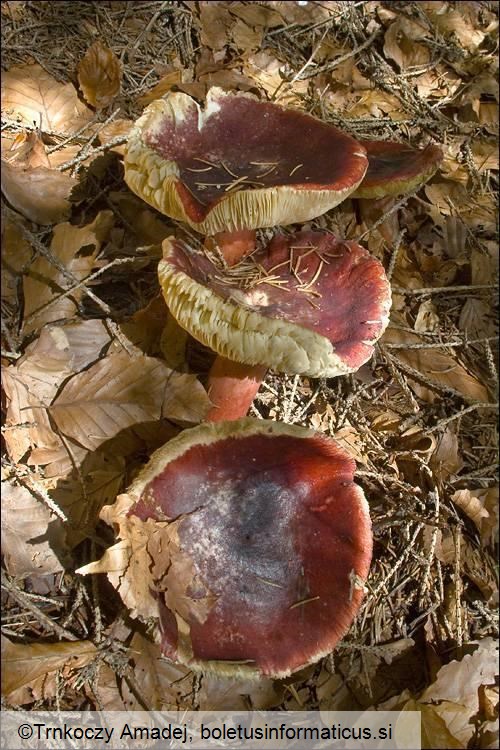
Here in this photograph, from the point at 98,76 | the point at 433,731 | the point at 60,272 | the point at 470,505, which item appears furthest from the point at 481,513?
the point at 98,76

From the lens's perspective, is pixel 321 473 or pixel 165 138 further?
pixel 165 138

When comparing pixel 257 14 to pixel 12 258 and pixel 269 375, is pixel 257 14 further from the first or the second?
pixel 269 375

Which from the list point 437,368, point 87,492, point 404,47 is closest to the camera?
point 87,492

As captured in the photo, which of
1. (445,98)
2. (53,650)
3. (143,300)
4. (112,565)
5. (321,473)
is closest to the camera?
(112,565)

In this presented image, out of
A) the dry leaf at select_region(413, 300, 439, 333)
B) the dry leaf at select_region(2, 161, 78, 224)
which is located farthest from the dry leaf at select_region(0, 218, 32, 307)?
the dry leaf at select_region(413, 300, 439, 333)

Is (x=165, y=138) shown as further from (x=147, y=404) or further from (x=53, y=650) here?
(x=53, y=650)

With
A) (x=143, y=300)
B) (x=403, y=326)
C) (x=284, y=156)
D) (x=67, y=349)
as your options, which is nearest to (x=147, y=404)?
(x=67, y=349)
